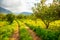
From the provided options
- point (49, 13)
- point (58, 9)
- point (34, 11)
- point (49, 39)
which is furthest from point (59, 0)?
point (49, 39)

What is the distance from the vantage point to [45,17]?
16.2 metres

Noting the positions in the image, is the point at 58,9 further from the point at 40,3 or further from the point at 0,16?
the point at 0,16

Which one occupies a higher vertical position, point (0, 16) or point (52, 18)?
point (52, 18)

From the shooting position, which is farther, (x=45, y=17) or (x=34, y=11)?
(x=34, y=11)

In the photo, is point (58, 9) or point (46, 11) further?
point (46, 11)

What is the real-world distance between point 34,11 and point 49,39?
880 cm

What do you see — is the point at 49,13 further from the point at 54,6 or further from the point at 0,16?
the point at 0,16

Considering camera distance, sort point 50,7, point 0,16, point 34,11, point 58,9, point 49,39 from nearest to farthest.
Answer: point 49,39, point 58,9, point 50,7, point 34,11, point 0,16

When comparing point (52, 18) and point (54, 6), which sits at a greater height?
point (54, 6)

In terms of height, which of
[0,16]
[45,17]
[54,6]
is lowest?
[0,16]

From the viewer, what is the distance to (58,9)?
45.8 feet

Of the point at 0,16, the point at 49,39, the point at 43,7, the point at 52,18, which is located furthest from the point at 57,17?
the point at 0,16

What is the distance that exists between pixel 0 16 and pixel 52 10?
10.4 metres

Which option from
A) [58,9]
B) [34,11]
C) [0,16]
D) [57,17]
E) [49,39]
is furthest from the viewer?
[0,16]
